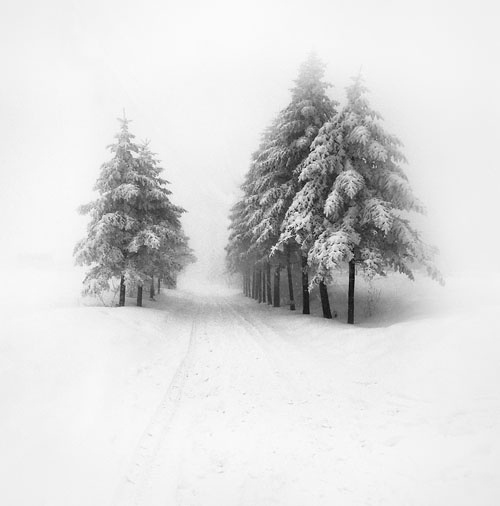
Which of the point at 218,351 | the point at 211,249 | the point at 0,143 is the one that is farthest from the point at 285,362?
the point at 0,143

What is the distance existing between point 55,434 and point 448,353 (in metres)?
8.92

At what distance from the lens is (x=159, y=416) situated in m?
6.47

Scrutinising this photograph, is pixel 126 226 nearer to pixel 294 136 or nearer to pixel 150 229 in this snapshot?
pixel 150 229

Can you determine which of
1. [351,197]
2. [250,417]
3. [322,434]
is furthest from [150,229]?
[322,434]

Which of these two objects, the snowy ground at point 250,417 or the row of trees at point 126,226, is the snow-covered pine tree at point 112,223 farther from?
the snowy ground at point 250,417

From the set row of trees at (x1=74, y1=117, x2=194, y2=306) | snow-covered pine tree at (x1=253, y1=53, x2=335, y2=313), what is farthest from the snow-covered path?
row of trees at (x1=74, y1=117, x2=194, y2=306)

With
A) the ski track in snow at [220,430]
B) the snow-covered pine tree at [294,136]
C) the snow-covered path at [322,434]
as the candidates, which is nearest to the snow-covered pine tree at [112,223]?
the snow-covered pine tree at [294,136]

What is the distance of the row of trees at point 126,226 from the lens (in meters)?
16.5

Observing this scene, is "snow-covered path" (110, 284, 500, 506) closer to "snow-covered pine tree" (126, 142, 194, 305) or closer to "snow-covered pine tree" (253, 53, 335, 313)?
"snow-covered pine tree" (253, 53, 335, 313)

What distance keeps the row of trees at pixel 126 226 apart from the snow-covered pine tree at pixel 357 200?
8.14 m

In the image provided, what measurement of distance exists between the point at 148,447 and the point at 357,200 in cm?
1236

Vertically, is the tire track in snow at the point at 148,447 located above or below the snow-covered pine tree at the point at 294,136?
below

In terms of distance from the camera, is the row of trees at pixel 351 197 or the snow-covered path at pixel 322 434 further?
the row of trees at pixel 351 197

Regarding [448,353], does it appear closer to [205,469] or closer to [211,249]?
[205,469]
